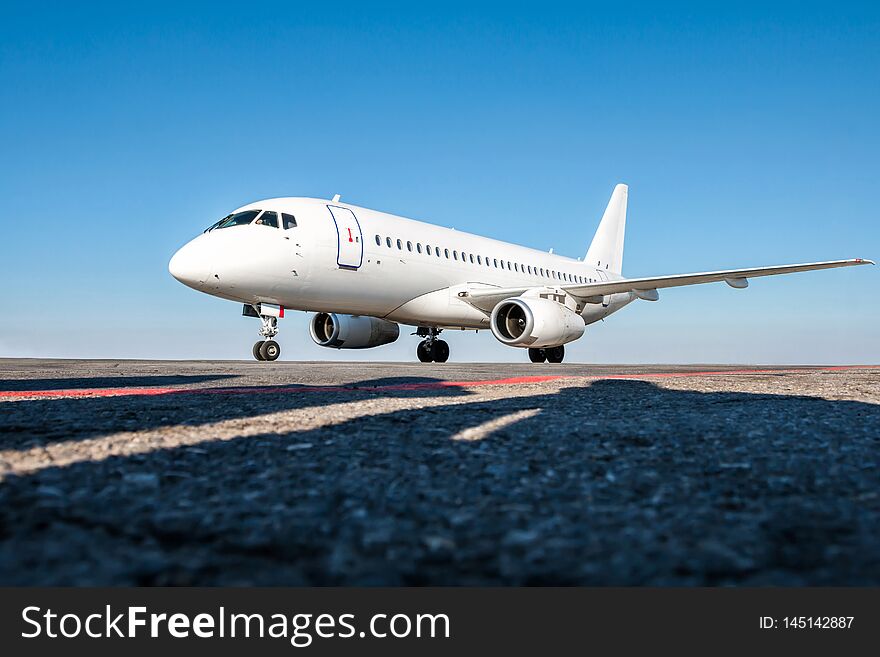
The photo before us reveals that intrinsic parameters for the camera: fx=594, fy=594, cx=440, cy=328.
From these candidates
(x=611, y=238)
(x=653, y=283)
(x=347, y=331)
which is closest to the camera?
(x=653, y=283)

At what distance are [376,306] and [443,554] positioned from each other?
11.6m

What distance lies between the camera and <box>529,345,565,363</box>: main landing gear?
1683 cm

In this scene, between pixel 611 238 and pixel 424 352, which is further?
pixel 611 238

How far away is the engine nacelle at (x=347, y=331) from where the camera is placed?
14578 mm

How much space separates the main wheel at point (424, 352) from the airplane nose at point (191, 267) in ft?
24.4

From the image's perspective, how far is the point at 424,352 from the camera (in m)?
16.5

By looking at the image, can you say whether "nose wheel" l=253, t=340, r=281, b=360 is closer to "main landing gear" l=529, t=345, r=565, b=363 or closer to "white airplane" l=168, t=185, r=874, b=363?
"white airplane" l=168, t=185, r=874, b=363

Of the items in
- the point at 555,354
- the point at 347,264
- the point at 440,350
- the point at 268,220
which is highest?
the point at 268,220

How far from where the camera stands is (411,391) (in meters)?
5.43

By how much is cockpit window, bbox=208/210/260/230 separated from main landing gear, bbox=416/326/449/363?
22.2 ft

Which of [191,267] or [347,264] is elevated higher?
[347,264]

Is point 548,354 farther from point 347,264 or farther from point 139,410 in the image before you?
point 139,410

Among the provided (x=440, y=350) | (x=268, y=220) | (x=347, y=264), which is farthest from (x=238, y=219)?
(x=440, y=350)

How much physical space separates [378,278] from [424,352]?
4824 millimetres
